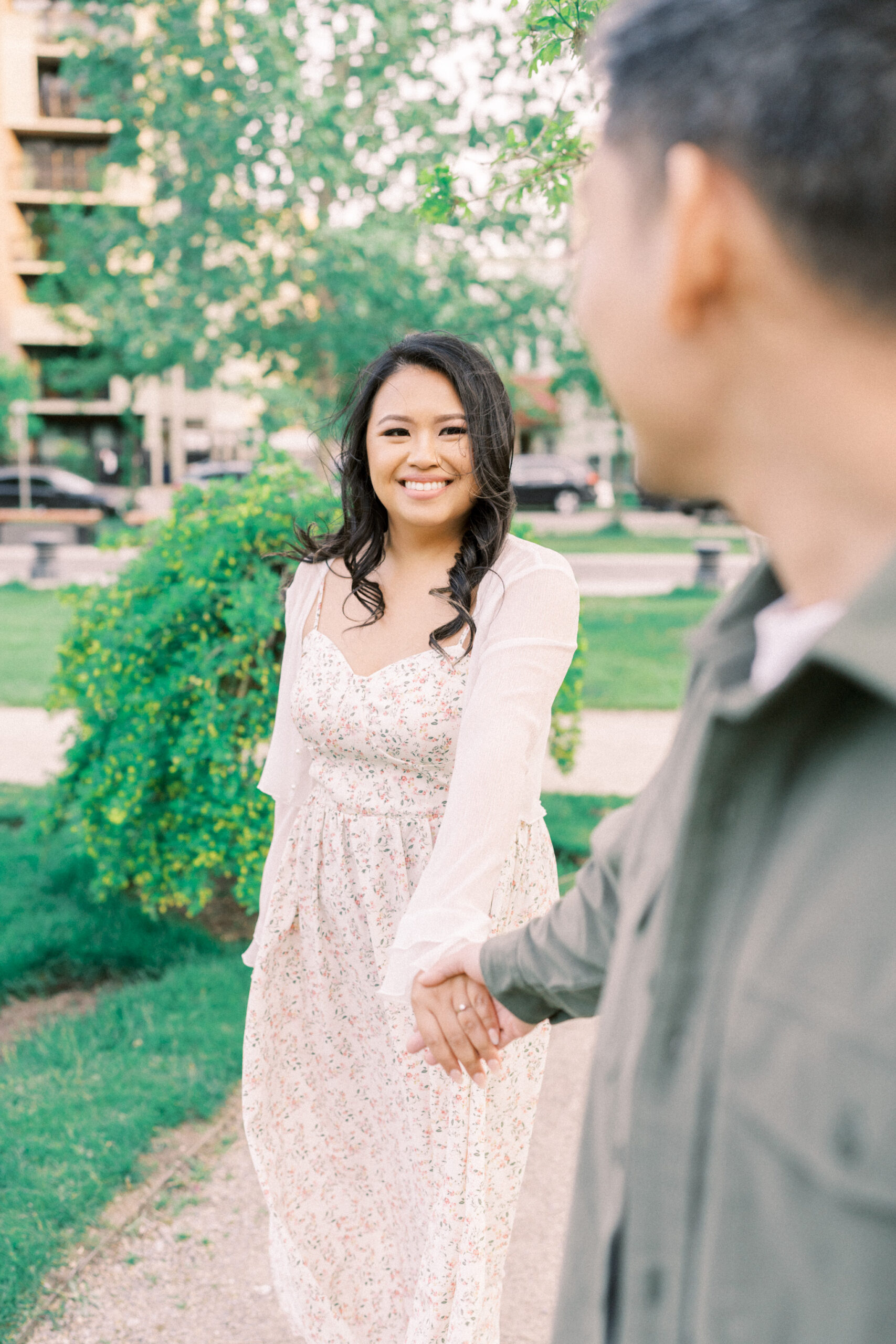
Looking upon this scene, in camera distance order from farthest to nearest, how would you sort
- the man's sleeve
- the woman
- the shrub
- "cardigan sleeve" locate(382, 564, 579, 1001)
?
the shrub, the woman, "cardigan sleeve" locate(382, 564, 579, 1001), the man's sleeve

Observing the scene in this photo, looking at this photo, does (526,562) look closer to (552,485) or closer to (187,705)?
(187,705)

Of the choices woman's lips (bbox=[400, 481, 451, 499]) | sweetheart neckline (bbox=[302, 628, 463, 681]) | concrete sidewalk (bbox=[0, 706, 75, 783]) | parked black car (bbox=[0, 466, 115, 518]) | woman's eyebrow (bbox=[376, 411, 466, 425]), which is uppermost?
woman's eyebrow (bbox=[376, 411, 466, 425])

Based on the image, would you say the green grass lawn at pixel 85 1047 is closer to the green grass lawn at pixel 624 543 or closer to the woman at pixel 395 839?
the woman at pixel 395 839

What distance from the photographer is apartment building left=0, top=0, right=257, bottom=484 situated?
117 feet

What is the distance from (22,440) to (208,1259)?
94.8 feet

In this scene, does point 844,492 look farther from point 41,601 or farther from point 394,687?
point 41,601

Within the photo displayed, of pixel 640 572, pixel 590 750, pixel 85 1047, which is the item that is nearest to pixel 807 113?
pixel 85 1047

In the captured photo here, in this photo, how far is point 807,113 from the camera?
0.71 m

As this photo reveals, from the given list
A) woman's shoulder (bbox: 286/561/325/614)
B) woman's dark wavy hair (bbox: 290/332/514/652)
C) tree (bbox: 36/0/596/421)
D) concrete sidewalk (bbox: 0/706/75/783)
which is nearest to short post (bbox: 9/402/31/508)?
tree (bbox: 36/0/596/421)

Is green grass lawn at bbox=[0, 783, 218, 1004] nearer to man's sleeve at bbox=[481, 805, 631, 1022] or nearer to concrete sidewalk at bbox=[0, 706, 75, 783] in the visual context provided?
concrete sidewalk at bbox=[0, 706, 75, 783]

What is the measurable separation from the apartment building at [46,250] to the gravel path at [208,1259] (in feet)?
106

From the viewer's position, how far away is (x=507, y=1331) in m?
2.65

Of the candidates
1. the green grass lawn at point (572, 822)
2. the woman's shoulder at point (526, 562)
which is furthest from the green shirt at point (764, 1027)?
the green grass lawn at point (572, 822)

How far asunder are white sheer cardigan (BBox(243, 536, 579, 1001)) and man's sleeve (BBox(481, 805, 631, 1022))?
454 mm
